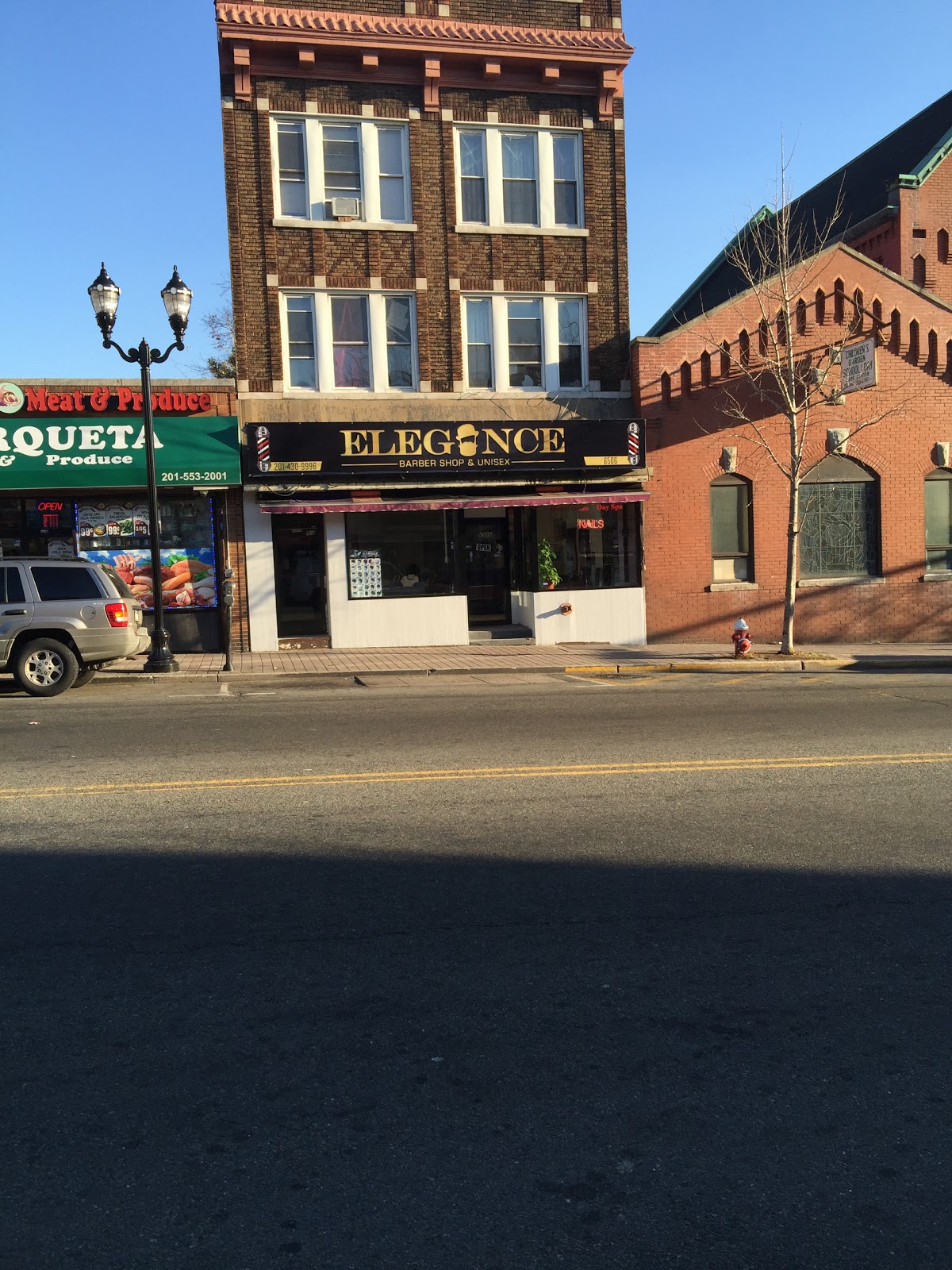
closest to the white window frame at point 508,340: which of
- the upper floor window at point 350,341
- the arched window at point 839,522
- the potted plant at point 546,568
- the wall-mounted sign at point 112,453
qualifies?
the upper floor window at point 350,341

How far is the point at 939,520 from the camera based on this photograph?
21.8m

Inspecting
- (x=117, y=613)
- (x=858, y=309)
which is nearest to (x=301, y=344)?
(x=117, y=613)

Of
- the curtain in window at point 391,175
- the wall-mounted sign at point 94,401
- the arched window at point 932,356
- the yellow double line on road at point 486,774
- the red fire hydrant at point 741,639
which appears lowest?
the yellow double line on road at point 486,774

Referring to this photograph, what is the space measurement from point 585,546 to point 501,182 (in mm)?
7365

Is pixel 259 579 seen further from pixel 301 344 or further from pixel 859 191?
pixel 859 191

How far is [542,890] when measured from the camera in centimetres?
540

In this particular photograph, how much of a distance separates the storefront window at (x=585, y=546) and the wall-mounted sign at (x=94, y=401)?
6.78 m

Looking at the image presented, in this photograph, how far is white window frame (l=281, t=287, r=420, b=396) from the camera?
19625 mm

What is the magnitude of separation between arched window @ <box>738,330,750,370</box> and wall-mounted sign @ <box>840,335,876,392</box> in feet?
5.98

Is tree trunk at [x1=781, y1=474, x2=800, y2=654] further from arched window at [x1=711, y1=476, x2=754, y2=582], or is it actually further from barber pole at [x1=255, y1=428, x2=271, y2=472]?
barber pole at [x1=255, y1=428, x2=271, y2=472]

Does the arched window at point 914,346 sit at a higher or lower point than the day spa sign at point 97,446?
higher

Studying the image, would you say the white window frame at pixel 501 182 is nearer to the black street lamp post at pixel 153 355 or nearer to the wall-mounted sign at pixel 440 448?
the wall-mounted sign at pixel 440 448

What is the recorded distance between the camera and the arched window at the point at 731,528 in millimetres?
20953

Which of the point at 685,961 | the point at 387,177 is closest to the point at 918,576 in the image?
the point at 387,177
